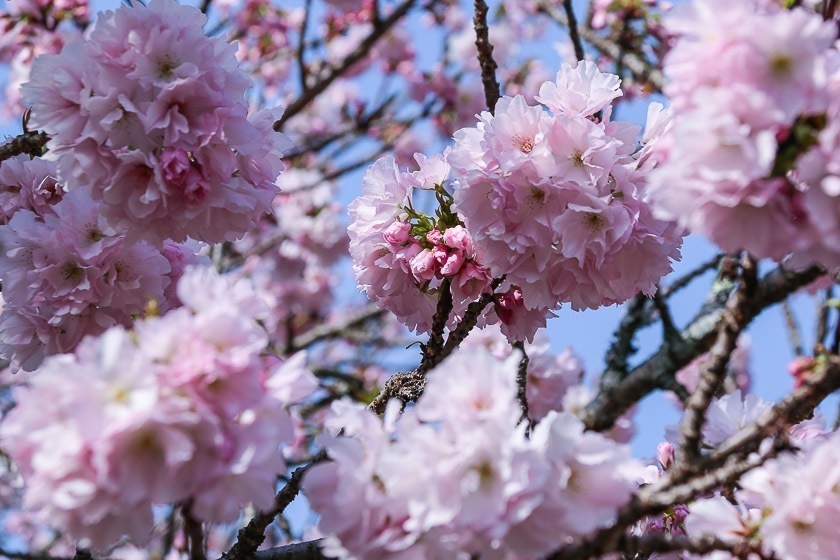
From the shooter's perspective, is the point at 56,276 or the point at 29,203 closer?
the point at 56,276

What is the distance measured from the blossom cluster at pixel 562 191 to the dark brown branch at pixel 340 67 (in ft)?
9.87

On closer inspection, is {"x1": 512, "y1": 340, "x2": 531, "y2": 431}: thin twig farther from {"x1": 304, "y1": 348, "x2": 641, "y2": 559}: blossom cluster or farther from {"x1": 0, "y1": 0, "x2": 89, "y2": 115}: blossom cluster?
{"x1": 0, "y1": 0, "x2": 89, "y2": 115}: blossom cluster

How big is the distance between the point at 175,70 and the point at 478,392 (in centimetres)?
127

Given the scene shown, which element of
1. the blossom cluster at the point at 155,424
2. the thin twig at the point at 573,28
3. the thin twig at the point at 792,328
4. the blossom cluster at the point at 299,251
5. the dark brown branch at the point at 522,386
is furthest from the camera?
the blossom cluster at the point at 299,251

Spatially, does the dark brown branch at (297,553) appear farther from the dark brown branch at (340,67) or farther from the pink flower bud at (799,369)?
the dark brown branch at (340,67)

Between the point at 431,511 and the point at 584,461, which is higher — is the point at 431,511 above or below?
below

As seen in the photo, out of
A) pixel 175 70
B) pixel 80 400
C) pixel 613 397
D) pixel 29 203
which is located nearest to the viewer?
pixel 80 400

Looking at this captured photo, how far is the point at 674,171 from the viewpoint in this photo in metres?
1.54

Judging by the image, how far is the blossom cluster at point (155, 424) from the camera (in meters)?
1.33

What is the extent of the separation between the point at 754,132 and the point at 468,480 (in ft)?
2.70

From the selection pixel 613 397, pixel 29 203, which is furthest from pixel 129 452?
pixel 613 397

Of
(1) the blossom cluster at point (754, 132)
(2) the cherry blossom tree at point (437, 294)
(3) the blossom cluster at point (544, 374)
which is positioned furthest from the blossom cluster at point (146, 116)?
(3) the blossom cluster at point (544, 374)

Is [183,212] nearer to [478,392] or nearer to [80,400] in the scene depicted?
[80,400]

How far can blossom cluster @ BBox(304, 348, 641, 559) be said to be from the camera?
1.43 metres
